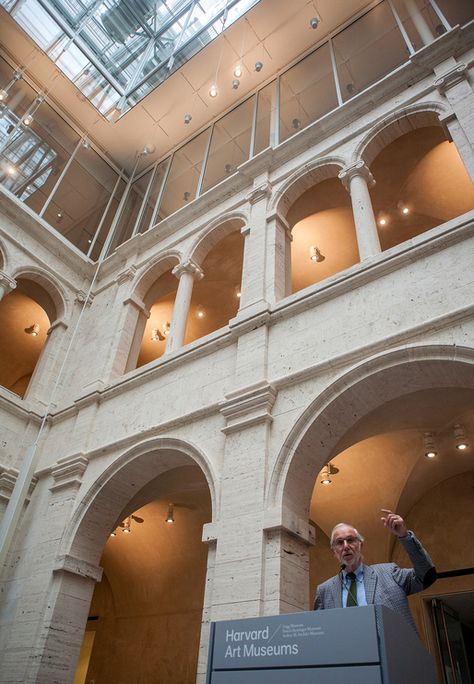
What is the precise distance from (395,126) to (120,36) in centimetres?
794

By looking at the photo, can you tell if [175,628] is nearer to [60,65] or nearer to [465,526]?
[465,526]

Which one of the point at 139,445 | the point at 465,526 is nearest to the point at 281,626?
the point at 139,445

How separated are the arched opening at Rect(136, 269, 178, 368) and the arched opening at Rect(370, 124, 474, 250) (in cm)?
428

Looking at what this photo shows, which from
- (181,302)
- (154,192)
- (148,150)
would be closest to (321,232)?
(181,302)

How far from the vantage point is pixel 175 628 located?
37.1 ft

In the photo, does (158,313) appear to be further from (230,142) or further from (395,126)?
(395,126)

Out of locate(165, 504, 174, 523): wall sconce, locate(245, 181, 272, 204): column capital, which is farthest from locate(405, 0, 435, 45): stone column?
locate(165, 504, 174, 523): wall sconce

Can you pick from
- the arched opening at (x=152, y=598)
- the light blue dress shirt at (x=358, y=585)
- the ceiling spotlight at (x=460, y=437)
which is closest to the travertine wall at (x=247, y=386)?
the light blue dress shirt at (x=358, y=585)

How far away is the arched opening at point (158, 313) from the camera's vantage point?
35.9 ft

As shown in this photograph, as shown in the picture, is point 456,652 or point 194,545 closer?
point 456,652

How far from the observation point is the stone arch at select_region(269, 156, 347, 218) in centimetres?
884

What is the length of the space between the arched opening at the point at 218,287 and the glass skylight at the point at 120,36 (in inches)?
174

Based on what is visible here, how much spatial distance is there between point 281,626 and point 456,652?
312 inches

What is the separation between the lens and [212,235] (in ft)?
32.9
